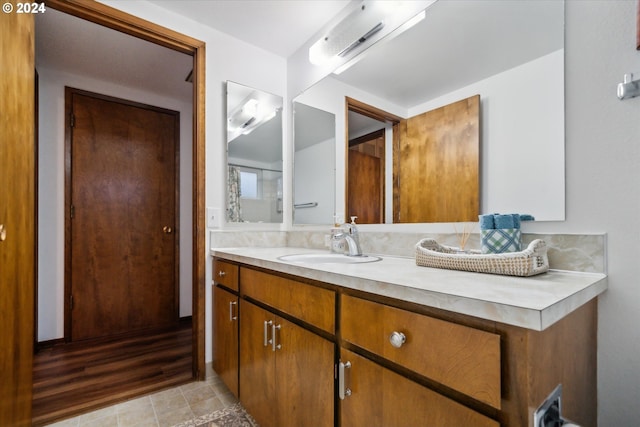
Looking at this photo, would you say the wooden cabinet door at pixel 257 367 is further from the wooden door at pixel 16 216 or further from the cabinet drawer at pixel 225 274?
the wooden door at pixel 16 216

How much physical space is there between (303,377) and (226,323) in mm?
768

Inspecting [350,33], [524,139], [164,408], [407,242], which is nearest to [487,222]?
[524,139]

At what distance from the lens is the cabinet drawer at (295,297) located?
92 centimetres

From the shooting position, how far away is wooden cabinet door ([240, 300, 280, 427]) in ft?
3.92

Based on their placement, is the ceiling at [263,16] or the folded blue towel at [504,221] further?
the ceiling at [263,16]

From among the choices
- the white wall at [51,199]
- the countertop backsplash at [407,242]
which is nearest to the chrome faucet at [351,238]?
the countertop backsplash at [407,242]

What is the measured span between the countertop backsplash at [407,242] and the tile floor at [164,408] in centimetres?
86

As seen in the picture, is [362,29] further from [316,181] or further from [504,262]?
[504,262]

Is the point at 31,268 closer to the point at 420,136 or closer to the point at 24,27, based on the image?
the point at 24,27

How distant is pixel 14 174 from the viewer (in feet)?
3.84

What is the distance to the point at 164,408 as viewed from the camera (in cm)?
158

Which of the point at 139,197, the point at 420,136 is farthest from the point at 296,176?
the point at 139,197

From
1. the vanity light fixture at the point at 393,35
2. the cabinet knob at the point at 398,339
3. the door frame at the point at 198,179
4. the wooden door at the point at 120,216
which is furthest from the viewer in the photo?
the wooden door at the point at 120,216

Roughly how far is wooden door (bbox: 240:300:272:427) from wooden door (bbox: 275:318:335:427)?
0.06m
